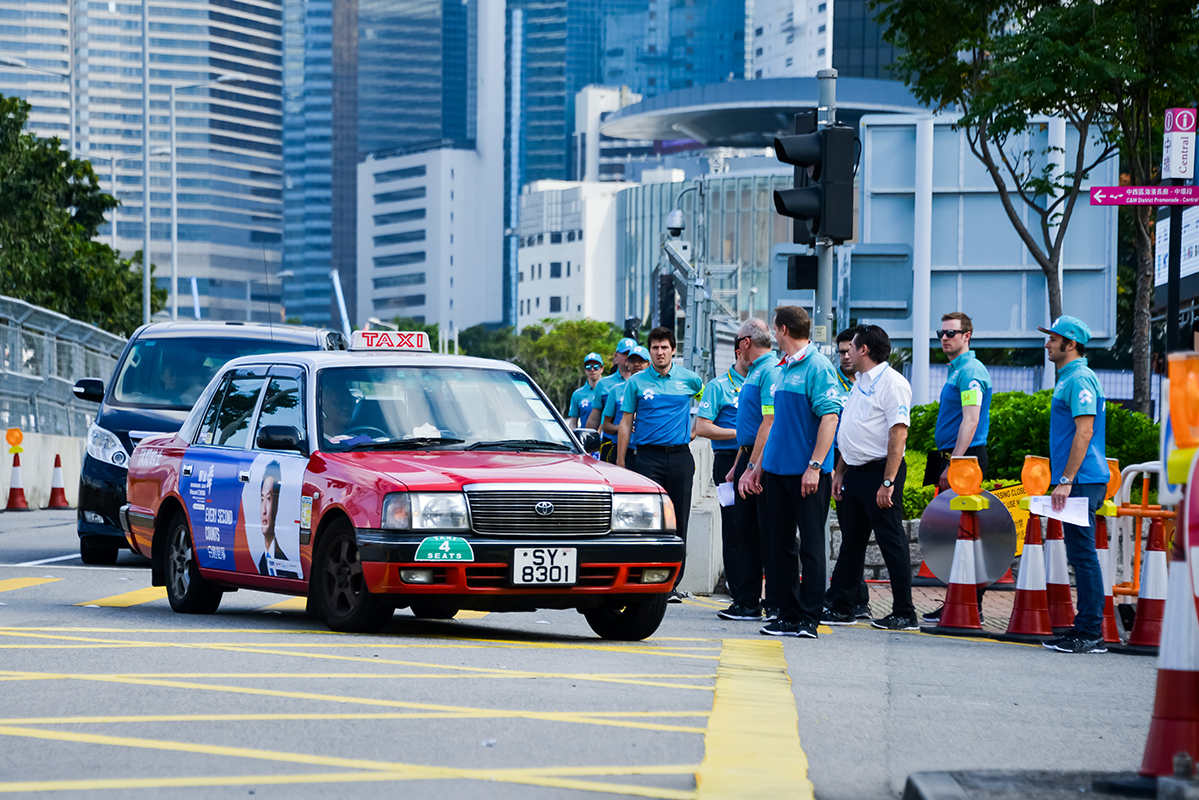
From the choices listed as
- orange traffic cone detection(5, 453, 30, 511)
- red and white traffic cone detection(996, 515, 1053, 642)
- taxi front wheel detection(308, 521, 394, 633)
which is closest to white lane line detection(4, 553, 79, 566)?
taxi front wheel detection(308, 521, 394, 633)

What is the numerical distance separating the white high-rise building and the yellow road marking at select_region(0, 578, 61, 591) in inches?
6112

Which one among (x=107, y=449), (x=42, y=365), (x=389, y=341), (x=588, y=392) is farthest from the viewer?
(x=42, y=365)

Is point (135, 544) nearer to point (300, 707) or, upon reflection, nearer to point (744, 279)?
point (300, 707)

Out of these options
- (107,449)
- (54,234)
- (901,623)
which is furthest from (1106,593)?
(54,234)

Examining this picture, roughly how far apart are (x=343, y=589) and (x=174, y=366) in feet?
20.5

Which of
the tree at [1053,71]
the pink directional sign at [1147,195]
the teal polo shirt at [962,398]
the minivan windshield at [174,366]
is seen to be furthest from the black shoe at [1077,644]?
the tree at [1053,71]

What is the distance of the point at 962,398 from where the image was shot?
1151 centimetres

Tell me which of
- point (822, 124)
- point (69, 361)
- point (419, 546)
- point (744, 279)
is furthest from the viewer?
point (744, 279)

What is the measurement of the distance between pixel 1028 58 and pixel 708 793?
14.5m

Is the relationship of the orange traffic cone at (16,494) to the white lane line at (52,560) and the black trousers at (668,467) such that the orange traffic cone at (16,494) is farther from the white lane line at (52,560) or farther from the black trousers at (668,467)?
the black trousers at (668,467)

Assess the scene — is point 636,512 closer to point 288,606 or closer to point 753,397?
point 753,397

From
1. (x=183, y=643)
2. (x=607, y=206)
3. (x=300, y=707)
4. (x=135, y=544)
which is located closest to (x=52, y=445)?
(x=135, y=544)

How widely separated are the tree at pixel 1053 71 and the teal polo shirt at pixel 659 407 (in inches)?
293

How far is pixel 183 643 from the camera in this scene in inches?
344
